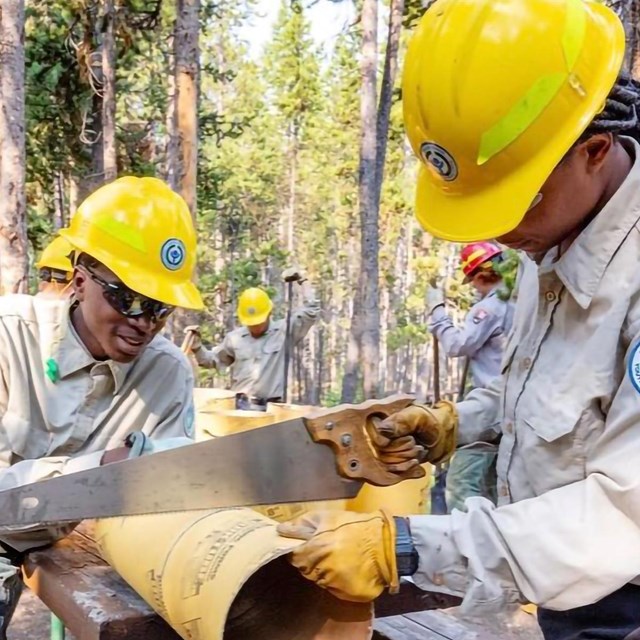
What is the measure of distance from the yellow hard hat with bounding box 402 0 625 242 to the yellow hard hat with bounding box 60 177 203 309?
134 cm

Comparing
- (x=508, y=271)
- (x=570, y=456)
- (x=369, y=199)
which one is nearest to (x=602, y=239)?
(x=570, y=456)

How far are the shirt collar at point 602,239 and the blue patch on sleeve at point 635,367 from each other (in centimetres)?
20

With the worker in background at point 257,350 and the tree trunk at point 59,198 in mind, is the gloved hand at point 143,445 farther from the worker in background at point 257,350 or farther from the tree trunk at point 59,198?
the tree trunk at point 59,198

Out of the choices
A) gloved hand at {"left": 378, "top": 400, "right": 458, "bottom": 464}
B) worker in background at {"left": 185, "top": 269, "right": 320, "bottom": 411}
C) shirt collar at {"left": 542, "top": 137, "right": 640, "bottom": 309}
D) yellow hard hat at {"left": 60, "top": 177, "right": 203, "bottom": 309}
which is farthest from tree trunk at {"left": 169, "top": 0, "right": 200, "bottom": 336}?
shirt collar at {"left": 542, "top": 137, "right": 640, "bottom": 309}

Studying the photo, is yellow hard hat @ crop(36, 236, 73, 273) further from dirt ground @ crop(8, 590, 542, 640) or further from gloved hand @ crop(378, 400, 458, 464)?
gloved hand @ crop(378, 400, 458, 464)

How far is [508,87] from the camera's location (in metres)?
1.67

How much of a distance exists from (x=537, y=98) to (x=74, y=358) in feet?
6.38

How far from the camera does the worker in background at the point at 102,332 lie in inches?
109

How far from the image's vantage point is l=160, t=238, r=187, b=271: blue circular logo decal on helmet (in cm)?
287

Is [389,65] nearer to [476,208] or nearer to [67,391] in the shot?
[67,391]

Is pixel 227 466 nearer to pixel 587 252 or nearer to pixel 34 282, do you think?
pixel 587 252

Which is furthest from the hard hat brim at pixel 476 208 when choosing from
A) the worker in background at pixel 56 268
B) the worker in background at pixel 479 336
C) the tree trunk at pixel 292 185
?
the tree trunk at pixel 292 185

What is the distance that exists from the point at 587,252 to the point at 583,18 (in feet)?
1.72

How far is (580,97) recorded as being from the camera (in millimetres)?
1707
